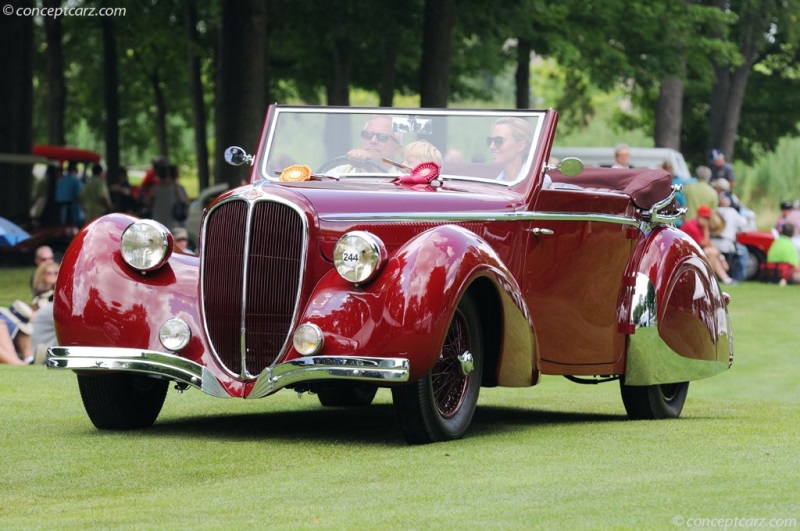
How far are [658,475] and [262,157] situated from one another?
3.92 metres

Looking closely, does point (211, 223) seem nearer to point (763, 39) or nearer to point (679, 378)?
point (679, 378)

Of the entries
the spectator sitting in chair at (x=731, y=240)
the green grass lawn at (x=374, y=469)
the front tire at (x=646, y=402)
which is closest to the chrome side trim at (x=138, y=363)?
the green grass lawn at (x=374, y=469)

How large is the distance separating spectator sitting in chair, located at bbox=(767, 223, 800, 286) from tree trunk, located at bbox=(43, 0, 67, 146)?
52.6 feet

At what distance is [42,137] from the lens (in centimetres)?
5584

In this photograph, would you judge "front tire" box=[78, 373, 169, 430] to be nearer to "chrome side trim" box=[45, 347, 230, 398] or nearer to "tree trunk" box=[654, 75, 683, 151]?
"chrome side trim" box=[45, 347, 230, 398]

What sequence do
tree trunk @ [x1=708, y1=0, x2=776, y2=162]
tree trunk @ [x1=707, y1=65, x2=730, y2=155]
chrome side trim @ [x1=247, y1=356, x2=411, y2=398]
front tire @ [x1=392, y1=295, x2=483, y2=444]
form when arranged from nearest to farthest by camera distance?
chrome side trim @ [x1=247, y1=356, x2=411, y2=398] → front tire @ [x1=392, y1=295, x2=483, y2=444] → tree trunk @ [x1=708, y1=0, x2=776, y2=162] → tree trunk @ [x1=707, y1=65, x2=730, y2=155]

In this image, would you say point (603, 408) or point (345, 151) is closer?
point (345, 151)

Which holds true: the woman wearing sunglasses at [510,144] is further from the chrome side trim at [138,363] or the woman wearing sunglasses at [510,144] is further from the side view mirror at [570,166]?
the chrome side trim at [138,363]

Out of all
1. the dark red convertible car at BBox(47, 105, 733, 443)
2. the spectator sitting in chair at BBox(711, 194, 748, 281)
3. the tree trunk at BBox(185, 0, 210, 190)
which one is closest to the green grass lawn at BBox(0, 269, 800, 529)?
the dark red convertible car at BBox(47, 105, 733, 443)

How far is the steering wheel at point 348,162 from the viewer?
9.08m

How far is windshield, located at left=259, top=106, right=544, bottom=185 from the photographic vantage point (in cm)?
906

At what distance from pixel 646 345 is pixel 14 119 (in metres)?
20.5

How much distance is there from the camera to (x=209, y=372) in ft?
25.7

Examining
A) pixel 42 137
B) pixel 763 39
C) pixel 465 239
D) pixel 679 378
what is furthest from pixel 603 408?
pixel 42 137
